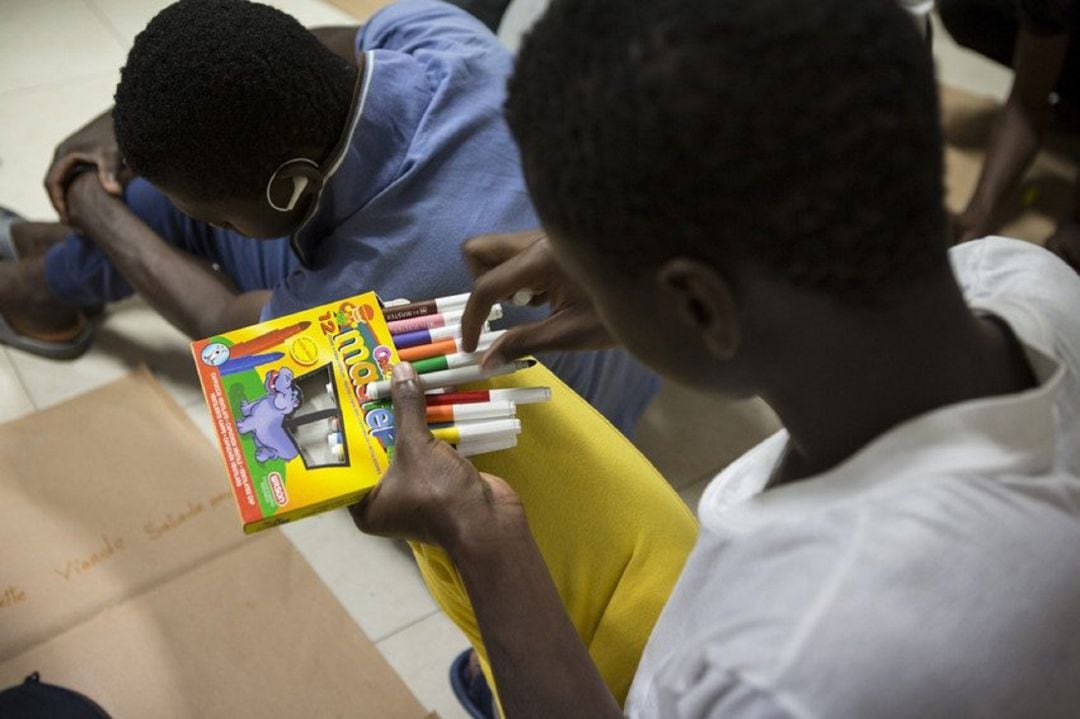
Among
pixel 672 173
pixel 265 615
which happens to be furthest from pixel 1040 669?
pixel 265 615

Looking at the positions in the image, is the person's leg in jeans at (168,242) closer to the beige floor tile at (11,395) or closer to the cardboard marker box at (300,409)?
the beige floor tile at (11,395)

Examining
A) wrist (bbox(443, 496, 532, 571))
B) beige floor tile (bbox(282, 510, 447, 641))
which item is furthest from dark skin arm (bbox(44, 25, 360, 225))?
wrist (bbox(443, 496, 532, 571))

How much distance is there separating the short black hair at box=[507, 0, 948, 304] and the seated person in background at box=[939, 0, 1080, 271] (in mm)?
1108

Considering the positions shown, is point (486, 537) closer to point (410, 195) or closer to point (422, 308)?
point (422, 308)

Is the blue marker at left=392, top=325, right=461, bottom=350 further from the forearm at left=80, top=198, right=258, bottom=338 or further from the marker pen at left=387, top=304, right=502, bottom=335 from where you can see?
the forearm at left=80, top=198, right=258, bottom=338

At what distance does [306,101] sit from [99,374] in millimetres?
665

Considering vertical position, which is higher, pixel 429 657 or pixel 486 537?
pixel 486 537

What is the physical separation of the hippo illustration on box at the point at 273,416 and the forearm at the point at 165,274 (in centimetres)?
31

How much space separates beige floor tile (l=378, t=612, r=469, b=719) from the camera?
38.1 inches

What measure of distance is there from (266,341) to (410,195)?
0.64 feet

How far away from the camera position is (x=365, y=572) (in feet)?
3.46

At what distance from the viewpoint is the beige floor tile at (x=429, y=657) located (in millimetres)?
967

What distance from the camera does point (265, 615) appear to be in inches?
39.9

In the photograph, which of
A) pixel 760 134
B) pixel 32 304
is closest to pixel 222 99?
pixel 760 134
